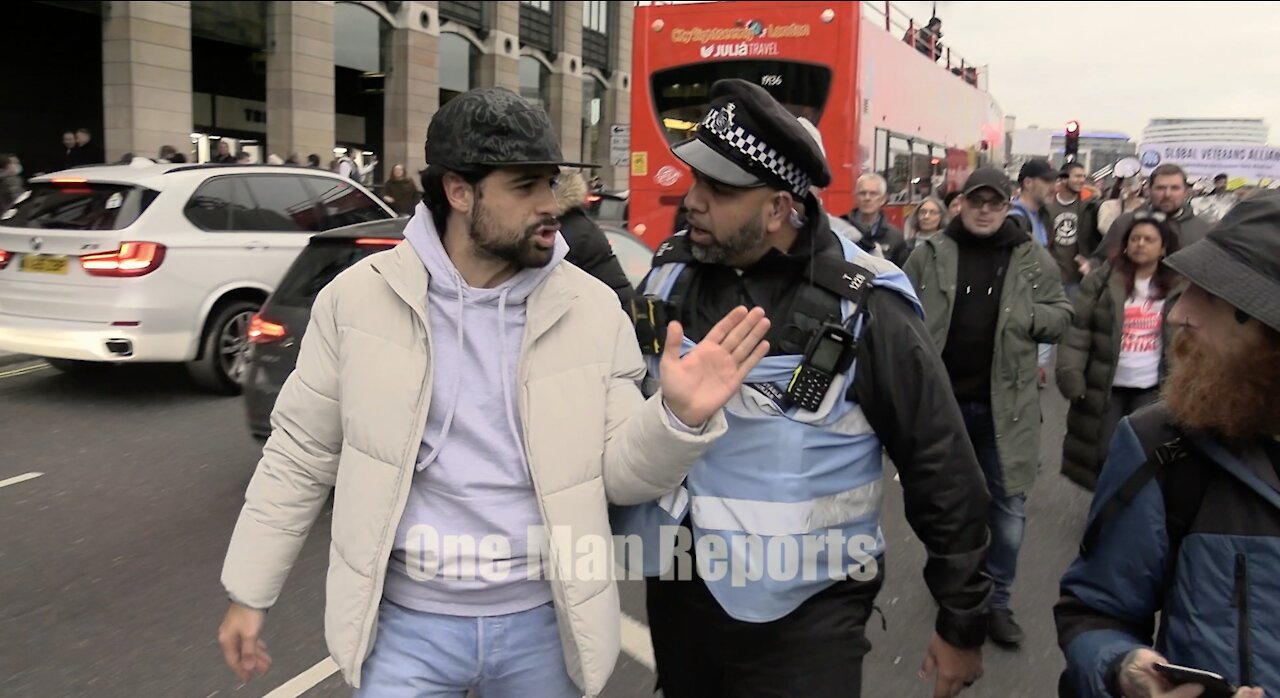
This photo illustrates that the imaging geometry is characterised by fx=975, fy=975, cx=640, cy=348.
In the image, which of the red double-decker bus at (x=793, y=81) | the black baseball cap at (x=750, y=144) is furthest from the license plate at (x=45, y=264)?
the black baseball cap at (x=750, y=144)

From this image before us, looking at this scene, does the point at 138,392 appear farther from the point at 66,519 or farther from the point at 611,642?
the point at 611,642

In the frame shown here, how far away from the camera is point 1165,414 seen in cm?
158

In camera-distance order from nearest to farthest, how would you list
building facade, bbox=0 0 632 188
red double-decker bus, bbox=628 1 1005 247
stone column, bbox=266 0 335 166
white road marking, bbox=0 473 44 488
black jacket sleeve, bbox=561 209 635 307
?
black jacket sleeve, bbox=561 209 635 307 < white road marking, bbox=0 473 44 488 < red double-decker bus, bbox=628 1 1005 247 < building facade, bbox=0 0 632 188 < stone column, bbox=266 0 335 166

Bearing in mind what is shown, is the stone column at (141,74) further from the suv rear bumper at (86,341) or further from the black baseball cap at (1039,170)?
the black baseball cap at (1039,170)

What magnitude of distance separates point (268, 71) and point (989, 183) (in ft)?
70.9

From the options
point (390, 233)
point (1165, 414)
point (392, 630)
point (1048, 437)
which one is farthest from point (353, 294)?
point (1048, 437)

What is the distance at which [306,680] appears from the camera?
346 centimetres

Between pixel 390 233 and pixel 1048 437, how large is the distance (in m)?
4.98

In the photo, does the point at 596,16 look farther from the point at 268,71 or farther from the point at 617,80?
the point at 268,71

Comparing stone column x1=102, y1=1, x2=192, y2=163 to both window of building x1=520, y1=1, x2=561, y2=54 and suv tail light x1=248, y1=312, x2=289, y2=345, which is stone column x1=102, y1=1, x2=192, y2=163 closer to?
window of building x1=520, y1=1, x2=561, y2=54

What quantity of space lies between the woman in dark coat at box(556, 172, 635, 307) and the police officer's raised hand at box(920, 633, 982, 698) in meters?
2.54

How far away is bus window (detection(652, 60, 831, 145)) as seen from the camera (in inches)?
418

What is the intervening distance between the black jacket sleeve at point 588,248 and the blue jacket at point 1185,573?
296 cm

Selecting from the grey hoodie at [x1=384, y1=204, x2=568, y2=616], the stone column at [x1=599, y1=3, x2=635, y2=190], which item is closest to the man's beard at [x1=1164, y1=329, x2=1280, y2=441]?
the grey hoodie at [x1=384, y1=204, x2=568, y2=616]
